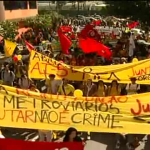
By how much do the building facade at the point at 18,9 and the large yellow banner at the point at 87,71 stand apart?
31958mm

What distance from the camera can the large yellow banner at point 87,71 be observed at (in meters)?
9.55

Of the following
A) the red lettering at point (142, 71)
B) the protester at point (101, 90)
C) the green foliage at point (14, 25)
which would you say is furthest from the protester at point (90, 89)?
the green foliage at point (14, 25)

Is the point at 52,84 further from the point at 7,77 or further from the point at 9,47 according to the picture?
the point at 9,47

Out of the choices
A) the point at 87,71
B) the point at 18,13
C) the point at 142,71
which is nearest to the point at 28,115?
Answer: the point at 87,71

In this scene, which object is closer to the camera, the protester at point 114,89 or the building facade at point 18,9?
the protester at point 114,89

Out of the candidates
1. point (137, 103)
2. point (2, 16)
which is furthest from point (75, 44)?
point (2, 16)

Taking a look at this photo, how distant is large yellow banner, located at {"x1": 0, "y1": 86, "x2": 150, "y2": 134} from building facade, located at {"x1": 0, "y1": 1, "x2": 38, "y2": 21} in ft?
115

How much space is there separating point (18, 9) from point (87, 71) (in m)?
37.1

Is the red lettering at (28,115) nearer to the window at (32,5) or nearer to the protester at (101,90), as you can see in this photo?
the protester at (101,90)

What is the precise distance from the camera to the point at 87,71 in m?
9.67

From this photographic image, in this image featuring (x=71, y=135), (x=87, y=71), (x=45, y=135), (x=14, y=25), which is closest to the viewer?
(x=71, y=135)

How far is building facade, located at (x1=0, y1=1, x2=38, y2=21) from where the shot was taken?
42.6 m

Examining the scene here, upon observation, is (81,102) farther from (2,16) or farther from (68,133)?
(2,16)

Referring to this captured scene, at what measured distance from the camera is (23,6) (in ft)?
155
